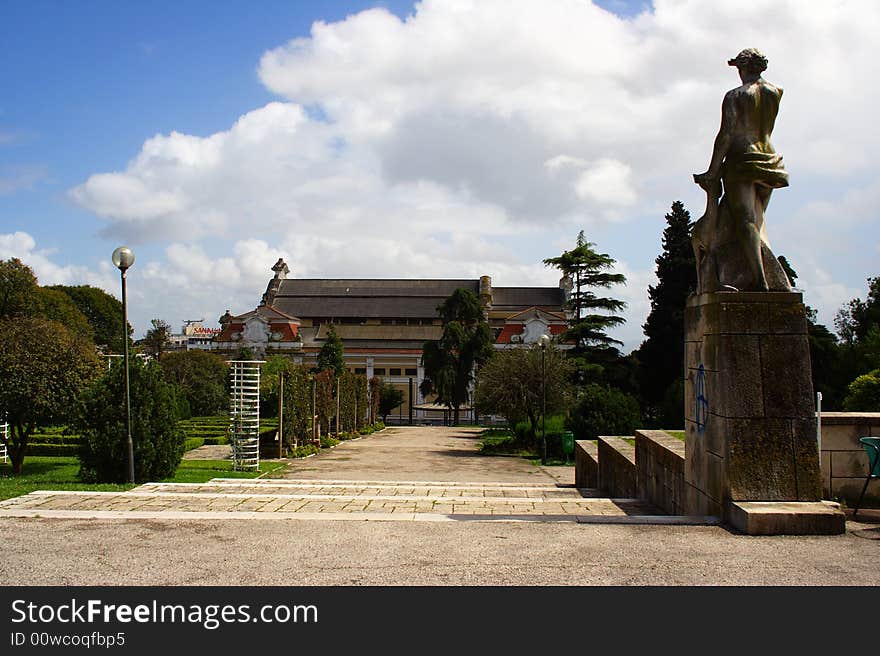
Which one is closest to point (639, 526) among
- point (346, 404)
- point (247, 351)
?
point (346, 404)

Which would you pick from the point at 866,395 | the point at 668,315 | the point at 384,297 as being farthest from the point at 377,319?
the point at 866,395

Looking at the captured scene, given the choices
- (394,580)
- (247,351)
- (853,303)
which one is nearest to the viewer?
(394,580)

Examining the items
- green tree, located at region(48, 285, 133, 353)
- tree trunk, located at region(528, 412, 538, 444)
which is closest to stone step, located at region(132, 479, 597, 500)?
tree trunk, located at region(528, 412, 538, 444)

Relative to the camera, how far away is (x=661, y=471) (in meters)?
8.55

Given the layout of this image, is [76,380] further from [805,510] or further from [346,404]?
[805,510]

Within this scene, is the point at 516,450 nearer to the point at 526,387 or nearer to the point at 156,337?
the point at 526,387

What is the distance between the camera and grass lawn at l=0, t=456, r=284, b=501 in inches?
352

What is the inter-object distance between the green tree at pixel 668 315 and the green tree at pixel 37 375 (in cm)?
2515

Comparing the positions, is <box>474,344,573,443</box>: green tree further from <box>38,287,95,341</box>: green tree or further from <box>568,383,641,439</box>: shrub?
<box>38,287,95,341</box>: green tree

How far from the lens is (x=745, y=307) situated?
6223mm

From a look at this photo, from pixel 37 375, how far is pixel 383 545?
52.1ft

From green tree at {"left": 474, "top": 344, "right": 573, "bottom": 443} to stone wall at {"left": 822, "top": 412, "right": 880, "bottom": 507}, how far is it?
18.5 m
